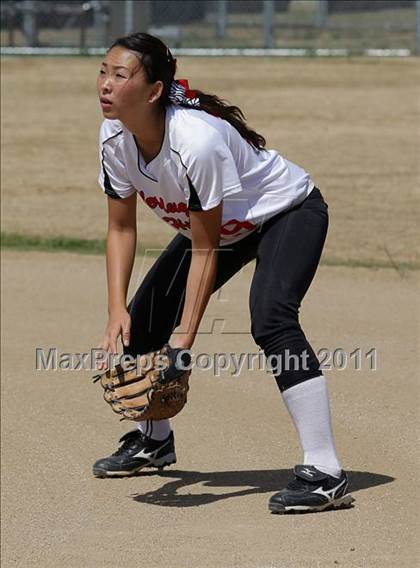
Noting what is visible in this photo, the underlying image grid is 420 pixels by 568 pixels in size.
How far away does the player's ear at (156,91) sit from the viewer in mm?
4191

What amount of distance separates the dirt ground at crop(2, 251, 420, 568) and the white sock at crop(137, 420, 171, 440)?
191 millimetres

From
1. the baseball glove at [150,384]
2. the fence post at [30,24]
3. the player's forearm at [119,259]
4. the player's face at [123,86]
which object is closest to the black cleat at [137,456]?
the baseball glove at [150,384]

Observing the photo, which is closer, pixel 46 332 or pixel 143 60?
pixel 143 60

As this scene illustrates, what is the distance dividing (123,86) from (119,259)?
82cm

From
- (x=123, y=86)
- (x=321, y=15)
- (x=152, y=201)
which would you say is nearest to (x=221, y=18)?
(x=321, y=15)

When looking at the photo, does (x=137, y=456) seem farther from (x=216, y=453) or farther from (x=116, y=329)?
(x=116, y=329)

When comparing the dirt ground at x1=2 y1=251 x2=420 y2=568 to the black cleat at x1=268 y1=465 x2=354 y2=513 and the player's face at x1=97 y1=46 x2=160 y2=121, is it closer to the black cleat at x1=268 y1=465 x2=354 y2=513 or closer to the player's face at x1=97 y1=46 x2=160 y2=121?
the black cleat at x1=268 y1=465 x2=354 y2=513

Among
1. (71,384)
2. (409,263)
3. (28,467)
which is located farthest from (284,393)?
(409,263)

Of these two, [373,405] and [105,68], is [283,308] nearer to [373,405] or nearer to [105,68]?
[105,68]

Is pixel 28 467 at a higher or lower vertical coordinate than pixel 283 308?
lower

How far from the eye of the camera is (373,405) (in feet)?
19.3

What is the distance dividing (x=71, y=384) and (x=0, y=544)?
196 centimetres

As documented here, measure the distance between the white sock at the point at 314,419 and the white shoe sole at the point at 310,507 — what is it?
0.12m

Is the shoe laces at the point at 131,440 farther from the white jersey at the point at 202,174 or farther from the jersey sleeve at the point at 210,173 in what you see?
the jersey sleeve at the point at 210,173
